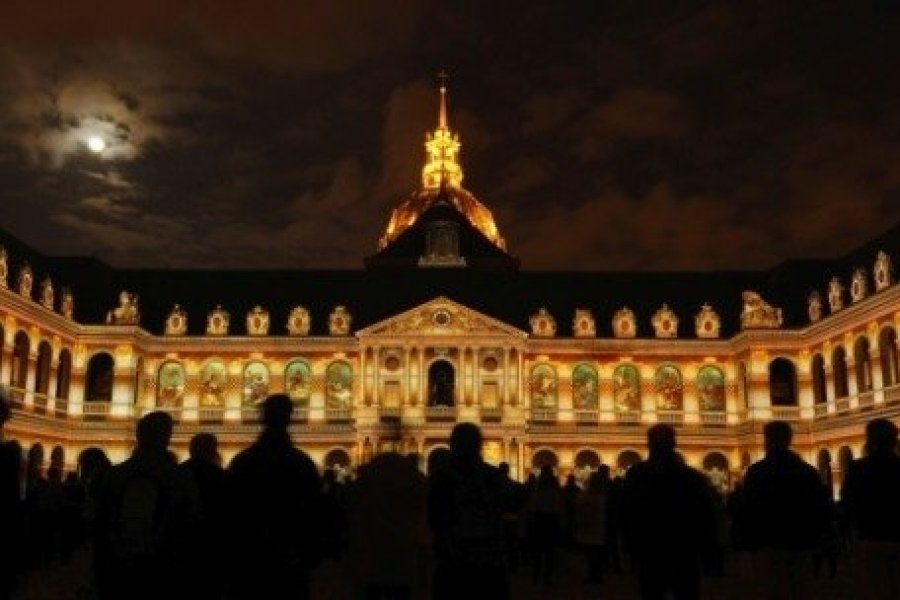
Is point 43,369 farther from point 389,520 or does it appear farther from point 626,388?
point 389,520

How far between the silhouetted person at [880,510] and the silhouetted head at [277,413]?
5.65 metres

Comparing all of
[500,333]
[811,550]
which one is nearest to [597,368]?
[500,333]

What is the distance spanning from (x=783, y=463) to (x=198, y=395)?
49.7 m

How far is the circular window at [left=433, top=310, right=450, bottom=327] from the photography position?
54438 millimetres

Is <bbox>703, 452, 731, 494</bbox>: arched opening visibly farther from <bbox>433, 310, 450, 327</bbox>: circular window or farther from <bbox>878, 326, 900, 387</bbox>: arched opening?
<bbox>433, 310, 450, 327</bbox>: circular window

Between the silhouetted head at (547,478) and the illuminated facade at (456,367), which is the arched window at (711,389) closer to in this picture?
the illuminated facade at (456,367)

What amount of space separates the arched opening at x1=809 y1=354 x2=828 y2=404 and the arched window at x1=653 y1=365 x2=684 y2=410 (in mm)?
7110

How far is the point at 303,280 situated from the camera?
61.8m

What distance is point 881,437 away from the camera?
9.22 m

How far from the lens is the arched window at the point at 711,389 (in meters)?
55.7

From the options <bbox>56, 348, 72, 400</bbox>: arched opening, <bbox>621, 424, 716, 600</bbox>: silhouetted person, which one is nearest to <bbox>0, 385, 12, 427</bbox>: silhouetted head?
<bbox>621, 424, 716, 600</bbox>: silhouetted person

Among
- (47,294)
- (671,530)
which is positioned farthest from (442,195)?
(671,530)

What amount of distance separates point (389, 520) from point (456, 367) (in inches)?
1806

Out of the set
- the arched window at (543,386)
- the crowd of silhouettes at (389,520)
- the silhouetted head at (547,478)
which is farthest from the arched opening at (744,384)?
the crowd of silhouettes at (389,520)
